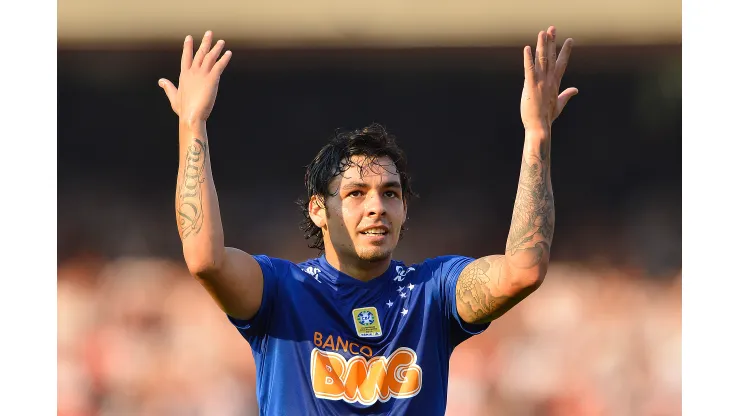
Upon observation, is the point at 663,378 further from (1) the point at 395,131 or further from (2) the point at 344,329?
(2) the point at 344,329

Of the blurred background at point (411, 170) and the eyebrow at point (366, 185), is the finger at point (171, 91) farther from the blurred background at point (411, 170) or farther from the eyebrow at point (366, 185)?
the blurred background at point (411, 170)

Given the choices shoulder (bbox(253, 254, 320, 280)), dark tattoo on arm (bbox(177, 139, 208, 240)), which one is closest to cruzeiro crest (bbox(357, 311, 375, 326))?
shoulder (bbox(253, 254, 320, 280))

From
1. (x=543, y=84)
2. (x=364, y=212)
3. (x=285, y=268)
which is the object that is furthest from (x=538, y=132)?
(x=285, y=268)

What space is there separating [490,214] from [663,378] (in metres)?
2.45

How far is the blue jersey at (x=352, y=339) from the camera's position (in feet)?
11.5

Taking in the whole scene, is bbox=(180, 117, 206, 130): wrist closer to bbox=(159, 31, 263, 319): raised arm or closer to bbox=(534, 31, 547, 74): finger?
bbox=(159, 31, 263, 319): raised arm

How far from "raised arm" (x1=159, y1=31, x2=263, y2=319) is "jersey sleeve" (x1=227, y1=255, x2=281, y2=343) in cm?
4

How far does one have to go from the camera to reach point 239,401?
27.2 feet

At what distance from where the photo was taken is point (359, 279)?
378cm

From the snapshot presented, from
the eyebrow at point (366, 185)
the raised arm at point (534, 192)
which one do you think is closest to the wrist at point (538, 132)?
the raised arm at point (534, 192)

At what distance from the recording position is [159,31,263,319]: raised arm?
3283 millimetres

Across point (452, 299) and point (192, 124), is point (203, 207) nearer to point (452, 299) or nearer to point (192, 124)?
point (192, 124)

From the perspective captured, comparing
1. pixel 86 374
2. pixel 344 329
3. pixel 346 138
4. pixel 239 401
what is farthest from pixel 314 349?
pixel 86 374

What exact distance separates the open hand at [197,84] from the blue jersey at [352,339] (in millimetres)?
680
